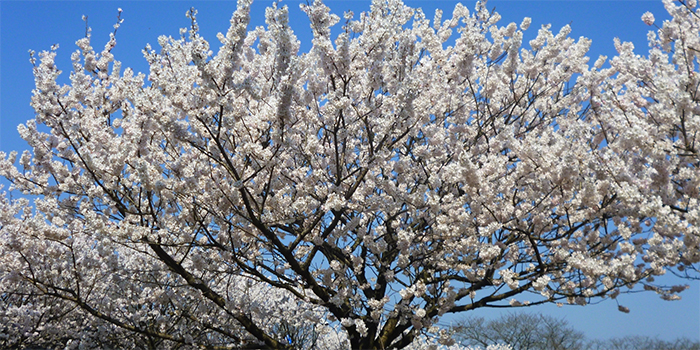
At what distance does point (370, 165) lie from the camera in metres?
5.88

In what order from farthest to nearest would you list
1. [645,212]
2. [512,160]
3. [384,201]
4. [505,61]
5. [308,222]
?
[512,160] < [505,61] < [308,222] < [384,201] < [645,212]

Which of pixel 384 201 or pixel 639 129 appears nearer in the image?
pixel 639 129

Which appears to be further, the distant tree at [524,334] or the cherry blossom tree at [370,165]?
the distant tree at [524,334]

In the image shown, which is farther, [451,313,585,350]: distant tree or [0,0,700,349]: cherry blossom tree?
[451,313,585,350]: distant tree

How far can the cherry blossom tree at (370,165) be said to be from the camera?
517 centimetres

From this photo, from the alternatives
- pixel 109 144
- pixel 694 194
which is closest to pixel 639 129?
A: pixel 694 194

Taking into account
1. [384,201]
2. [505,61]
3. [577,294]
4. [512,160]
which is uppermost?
[505,61]

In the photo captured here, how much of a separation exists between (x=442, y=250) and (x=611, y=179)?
284 centimetres

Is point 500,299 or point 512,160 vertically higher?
point 512,160

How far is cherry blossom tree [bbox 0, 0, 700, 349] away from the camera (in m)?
5.17

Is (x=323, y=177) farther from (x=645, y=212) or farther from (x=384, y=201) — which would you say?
(x=645, y=212)

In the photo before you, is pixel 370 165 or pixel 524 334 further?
pixel 524 334

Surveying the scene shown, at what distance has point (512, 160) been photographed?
8.25 m

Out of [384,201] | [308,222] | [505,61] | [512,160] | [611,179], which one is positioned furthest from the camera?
[512,160]
